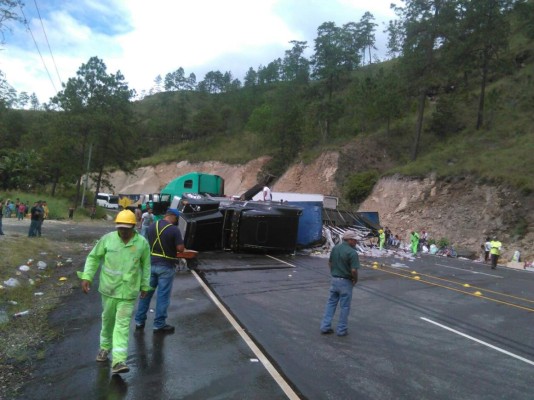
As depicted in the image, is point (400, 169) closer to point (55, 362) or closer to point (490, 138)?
point (490, 138)

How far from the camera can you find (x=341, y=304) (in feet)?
24.2

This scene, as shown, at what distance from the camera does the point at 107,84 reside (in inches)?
1939

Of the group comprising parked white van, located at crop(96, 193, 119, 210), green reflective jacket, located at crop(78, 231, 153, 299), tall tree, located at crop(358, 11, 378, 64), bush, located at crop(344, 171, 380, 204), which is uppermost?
tall tree, located at crop(358, 11, 378, 64)

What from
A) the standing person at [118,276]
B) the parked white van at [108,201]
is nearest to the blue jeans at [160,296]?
the standing person at [118,276]

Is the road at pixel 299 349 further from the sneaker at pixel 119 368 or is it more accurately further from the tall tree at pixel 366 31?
the tall tree at pixel 366 31

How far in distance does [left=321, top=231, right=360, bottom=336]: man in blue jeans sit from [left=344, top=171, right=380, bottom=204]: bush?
33351mm

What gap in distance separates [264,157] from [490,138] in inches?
1188

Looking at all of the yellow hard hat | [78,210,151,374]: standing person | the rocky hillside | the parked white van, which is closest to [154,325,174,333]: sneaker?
[78,210,151,374]: standing person

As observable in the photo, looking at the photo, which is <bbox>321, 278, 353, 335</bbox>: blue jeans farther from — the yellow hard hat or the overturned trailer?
the overturned trailer

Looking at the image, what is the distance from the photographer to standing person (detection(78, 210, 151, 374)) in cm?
536

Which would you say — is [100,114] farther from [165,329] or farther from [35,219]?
[165,329]

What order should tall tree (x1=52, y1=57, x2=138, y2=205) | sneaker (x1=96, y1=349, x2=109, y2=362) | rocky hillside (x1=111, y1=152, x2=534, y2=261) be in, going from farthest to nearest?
tall tree (x1=52, y1=57, x2=138, y2=205), rocky hillside (x1=111, y1=152, x2=534, y2=261), sneaker (x1=96, y1=349, x2=109, y2=362)

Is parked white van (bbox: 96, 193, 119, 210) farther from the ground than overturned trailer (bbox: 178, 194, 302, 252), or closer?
closer

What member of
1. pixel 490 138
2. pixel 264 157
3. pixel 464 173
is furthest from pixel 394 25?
pixel 264 157
